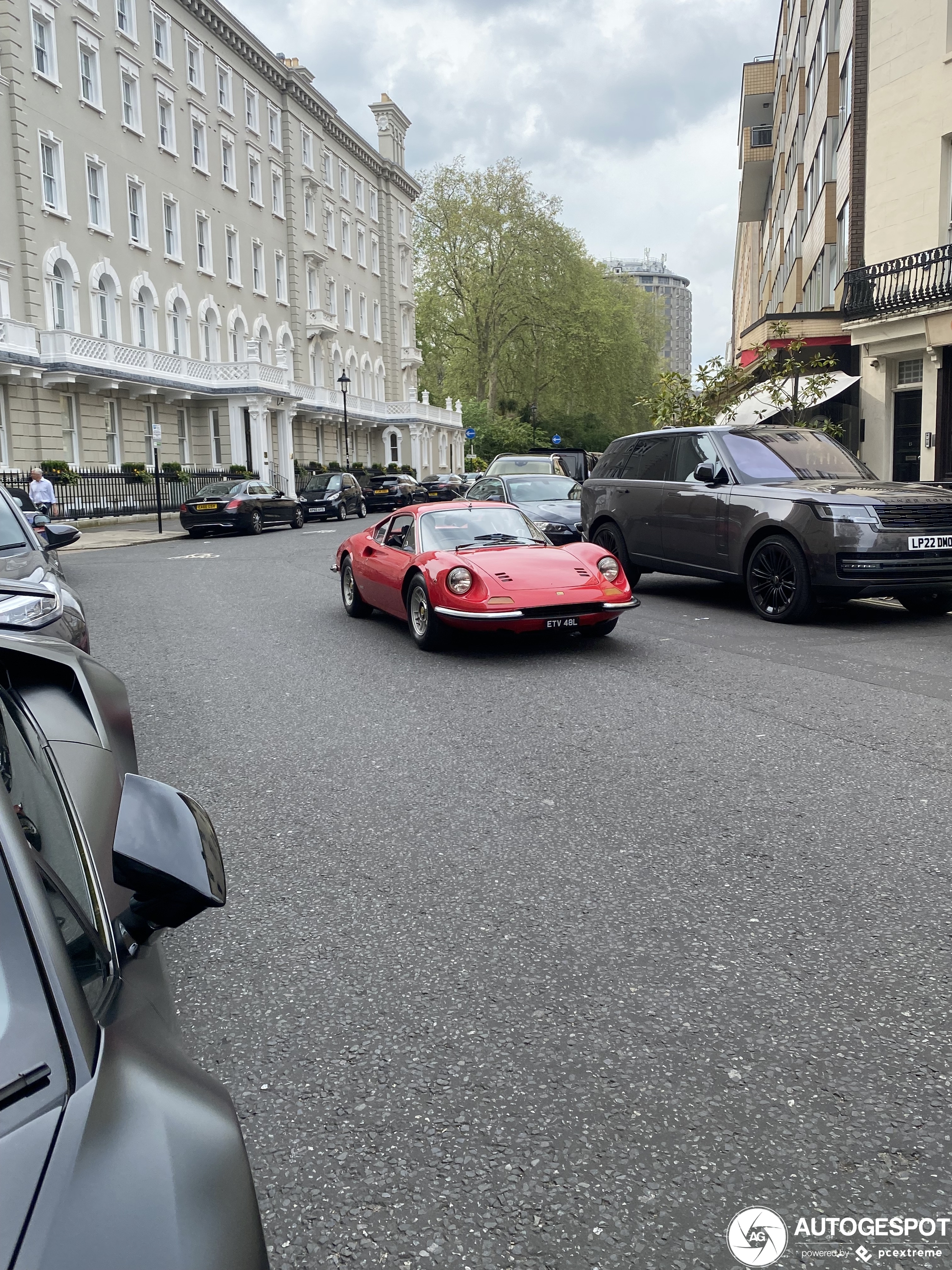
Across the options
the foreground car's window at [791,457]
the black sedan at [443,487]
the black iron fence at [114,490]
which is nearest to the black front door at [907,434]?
the foreground car's window at [791,457]

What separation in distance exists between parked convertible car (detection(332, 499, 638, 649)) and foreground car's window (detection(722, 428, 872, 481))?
A: 259cm

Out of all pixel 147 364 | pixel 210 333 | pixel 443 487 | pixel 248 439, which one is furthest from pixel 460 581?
pixel 443 487

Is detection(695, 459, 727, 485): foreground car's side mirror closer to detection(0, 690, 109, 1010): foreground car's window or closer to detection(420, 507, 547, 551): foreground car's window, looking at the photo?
detection(420, 507, 547, 551): foreground car's window

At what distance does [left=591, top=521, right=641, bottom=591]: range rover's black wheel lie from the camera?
522 inches

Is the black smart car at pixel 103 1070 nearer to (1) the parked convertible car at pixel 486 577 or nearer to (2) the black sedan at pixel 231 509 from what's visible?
(1) the parked convertible car at pixel 486 577

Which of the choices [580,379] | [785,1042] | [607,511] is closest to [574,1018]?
[785,1042]

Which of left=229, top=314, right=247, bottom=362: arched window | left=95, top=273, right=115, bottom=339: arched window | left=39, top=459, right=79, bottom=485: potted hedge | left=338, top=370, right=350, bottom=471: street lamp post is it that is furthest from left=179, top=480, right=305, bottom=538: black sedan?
left=338, top=370, right=350, bottom=471: street lamp post

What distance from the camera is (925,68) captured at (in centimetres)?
2184

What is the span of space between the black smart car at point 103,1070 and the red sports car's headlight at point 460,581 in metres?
6.88

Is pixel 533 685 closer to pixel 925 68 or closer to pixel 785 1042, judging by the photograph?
pixel 785 1042

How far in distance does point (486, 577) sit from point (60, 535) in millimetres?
3704

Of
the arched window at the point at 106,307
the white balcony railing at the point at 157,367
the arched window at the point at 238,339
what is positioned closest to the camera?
the white balcony railing at the point at 157,367

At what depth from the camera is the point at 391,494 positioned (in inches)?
1720

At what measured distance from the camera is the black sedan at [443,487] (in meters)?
48.1
